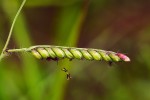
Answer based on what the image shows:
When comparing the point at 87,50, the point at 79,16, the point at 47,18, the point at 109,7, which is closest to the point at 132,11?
the point at 109,7

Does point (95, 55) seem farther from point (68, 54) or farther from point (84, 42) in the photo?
point (84, 42)

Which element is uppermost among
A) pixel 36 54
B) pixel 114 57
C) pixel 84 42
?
pixel 84 42

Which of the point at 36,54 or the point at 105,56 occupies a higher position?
the point at 36,54

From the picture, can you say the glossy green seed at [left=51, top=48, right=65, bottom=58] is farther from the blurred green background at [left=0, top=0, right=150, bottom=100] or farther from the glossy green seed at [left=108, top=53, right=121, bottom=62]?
the blurred green background at [left=0, top=0, right=150, bottom=100]

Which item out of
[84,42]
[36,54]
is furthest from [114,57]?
[84,42]

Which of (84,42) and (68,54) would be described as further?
(84,42)

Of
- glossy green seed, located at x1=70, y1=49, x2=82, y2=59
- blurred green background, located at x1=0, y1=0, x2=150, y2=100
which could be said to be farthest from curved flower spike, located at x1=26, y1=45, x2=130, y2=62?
blurred green background, located at x1=0, y1=0, x2=150, y2=100

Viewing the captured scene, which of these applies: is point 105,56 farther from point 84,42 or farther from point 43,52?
point 84,42

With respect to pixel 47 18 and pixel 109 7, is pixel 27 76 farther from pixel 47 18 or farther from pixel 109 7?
pixel 109 7
